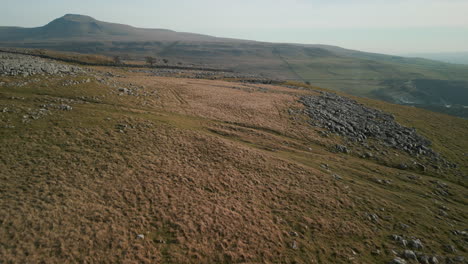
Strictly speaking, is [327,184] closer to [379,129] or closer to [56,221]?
[56,221]

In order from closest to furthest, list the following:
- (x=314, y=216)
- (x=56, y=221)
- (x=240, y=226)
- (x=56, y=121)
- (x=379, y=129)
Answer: (x=56, y=221) → (x=240, y=226) → (x=314, y=216) → (x=56, y=121) → (x=379, y=129)

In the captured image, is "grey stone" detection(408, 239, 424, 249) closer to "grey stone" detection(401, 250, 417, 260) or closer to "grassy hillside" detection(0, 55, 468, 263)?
"grassy hillside" detection(0, 55, 468, 263)

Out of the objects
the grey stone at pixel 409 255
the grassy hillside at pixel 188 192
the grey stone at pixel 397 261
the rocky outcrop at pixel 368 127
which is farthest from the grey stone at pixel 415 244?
the rocky outcrop at pixel 368 127

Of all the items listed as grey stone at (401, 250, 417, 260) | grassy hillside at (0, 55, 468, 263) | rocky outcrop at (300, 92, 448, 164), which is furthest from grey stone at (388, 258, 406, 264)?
rocky outcrop at (300, 92, 448, 164)

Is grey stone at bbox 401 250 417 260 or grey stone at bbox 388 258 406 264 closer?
grey stone at bbox 388 258 406 264

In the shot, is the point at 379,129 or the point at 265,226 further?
the point at 379,129

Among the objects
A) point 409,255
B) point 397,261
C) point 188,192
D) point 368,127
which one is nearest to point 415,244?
point 409,255

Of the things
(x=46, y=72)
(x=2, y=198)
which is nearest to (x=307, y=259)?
(x=2, y=198)

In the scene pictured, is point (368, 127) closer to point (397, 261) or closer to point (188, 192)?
point (397, 261)
